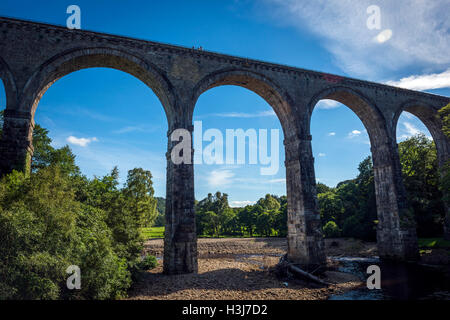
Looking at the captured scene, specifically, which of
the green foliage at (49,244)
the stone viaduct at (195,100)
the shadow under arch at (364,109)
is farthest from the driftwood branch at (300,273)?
the shadow under arch at (364,109)

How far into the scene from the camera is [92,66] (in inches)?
611

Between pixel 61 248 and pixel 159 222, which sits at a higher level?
pixel 61 248

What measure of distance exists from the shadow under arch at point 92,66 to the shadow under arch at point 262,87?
2.39 metres

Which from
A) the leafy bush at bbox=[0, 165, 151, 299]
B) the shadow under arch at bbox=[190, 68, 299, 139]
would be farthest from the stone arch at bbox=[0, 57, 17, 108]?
the shadow under arch at bbox=[190, 68, 299, 139]

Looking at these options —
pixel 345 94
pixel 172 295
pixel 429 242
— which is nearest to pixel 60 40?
pixel 172 295

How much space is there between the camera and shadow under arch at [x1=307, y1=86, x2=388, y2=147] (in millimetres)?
20016

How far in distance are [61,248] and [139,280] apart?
5870mm

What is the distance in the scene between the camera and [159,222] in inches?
3546

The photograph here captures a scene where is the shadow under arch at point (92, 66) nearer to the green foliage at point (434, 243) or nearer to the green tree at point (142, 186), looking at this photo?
the green tree at point (142, 186)

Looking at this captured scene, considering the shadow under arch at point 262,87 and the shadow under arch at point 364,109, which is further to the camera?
the shadow under arch at point 364,109

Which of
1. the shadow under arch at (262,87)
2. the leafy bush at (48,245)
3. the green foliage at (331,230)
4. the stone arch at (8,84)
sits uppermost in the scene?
the shadow under arch at (262,87)

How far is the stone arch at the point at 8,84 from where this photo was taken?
12586 millimetres
